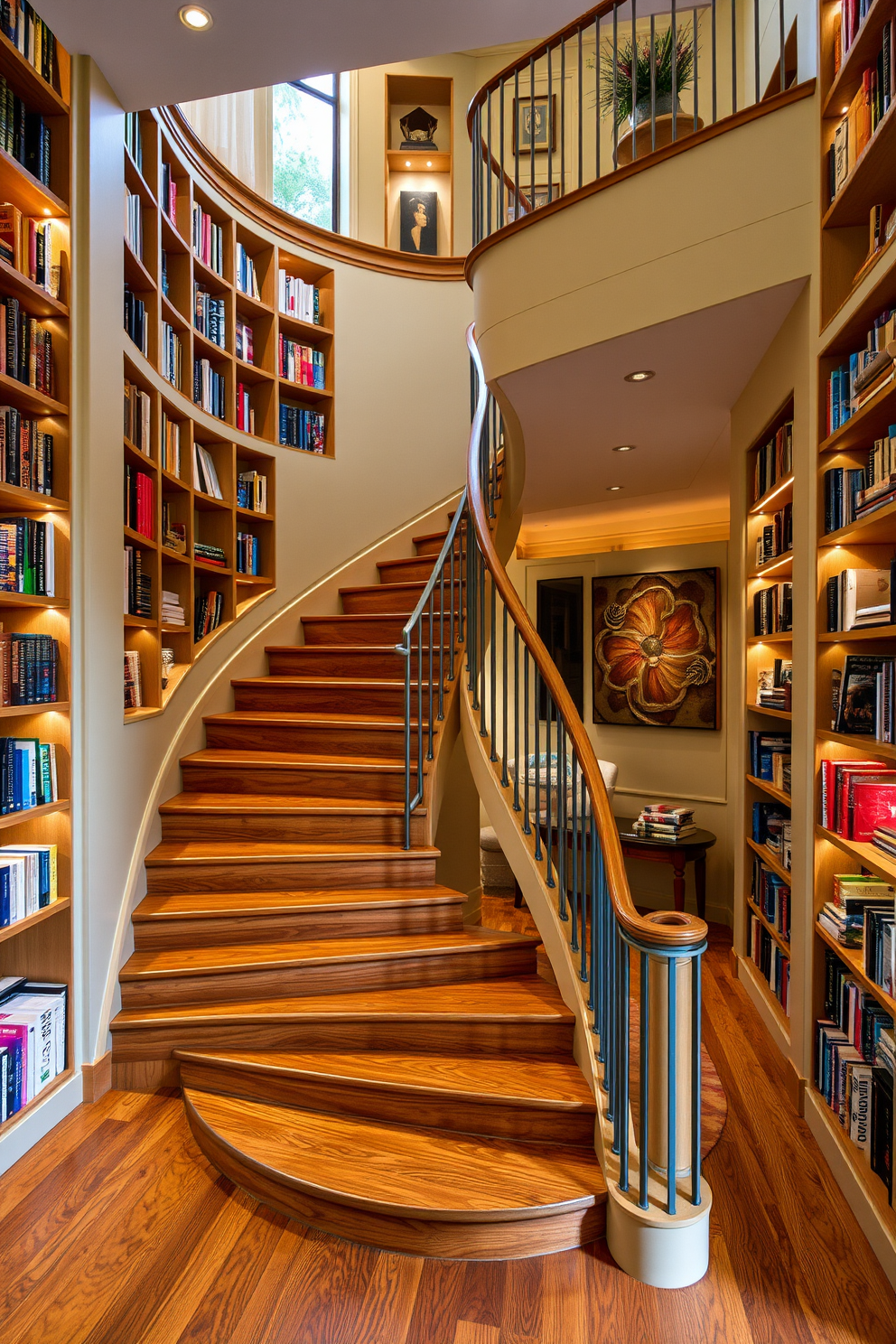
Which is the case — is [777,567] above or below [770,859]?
above

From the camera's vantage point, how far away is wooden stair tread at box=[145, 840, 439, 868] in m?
3.01

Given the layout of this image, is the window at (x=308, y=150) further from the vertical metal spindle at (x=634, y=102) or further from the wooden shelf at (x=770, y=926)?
the wooden shelf at (x=770, y=926)

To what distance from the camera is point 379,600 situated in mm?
4637

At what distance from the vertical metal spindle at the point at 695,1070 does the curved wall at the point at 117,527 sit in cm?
188

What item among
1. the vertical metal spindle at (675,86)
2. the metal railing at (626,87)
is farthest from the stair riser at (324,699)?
the vertical metal spindle at (675,86)

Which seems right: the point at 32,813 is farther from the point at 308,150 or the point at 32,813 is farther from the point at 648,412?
the point at 308,150

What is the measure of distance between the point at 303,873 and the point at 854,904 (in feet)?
6.18

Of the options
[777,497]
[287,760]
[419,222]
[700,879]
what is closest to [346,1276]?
[287,760]

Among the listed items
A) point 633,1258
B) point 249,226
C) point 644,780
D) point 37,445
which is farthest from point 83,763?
point 644,780

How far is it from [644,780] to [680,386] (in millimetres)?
2894

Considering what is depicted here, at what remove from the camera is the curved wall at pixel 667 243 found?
2.52 metres

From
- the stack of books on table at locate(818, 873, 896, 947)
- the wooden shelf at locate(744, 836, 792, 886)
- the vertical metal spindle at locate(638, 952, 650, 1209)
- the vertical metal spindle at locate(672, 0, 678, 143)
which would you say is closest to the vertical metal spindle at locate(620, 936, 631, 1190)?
the vertical metal spindle at locate(638, 952, 650, 1209)

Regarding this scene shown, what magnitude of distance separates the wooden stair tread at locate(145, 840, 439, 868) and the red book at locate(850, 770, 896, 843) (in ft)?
4.89

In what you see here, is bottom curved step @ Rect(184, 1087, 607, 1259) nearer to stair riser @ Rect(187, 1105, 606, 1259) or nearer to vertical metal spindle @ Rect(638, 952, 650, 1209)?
stair riser @ Rect(187, 1105, 606, 1259)
